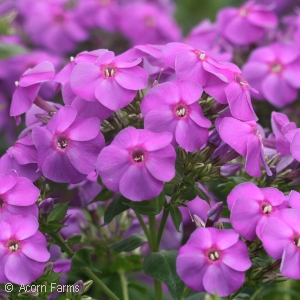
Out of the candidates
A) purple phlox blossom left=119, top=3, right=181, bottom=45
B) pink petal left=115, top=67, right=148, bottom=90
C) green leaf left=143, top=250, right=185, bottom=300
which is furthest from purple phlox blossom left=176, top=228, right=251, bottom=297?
purple phlox blossom left=119, top=3, right=181, bottom=45

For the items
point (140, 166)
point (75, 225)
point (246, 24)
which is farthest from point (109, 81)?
point (246, 24)

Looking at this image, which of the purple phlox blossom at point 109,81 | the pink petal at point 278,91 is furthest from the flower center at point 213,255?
the pink petal at point 278,91

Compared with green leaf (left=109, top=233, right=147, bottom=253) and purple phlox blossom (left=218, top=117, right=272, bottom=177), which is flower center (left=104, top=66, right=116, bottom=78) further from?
green leaf (left=109, top=233, right=147, bottom=253)

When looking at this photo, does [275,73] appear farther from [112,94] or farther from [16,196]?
[16,196]

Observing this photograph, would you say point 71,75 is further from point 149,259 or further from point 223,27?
point 223,27

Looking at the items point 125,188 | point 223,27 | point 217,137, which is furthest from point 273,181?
point 223,27

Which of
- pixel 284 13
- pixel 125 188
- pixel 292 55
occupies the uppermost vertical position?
pixel 125 188
